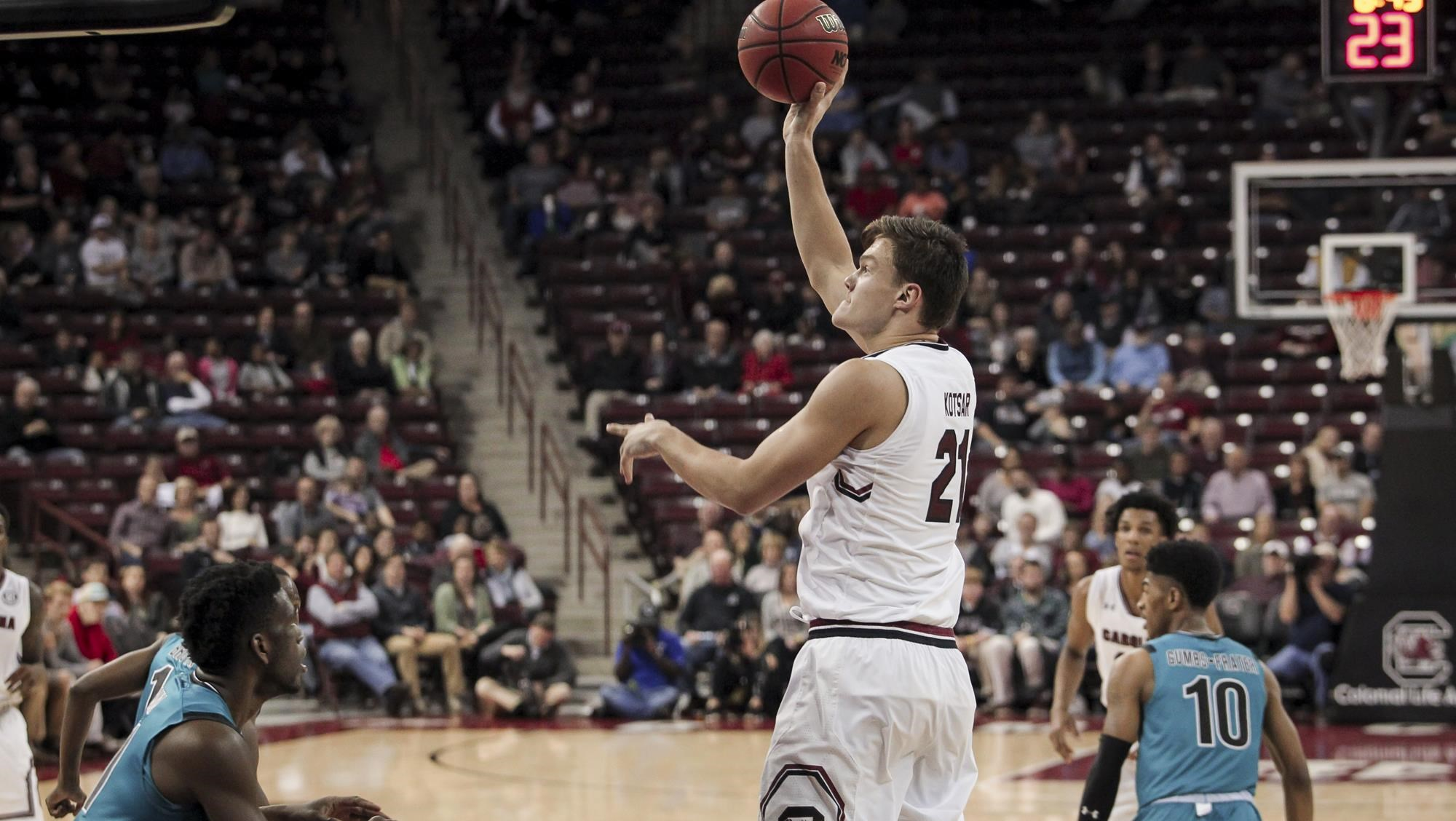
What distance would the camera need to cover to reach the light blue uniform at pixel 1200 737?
4836 mm

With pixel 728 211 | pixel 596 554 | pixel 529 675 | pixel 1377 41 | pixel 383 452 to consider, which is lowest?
pixel 529 675

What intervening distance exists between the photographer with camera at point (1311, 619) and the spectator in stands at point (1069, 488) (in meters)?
2.05

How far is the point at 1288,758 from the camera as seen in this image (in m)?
4.94

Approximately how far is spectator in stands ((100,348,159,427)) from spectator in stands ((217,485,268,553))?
1.95 meters

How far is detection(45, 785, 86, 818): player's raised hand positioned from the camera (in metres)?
4.86

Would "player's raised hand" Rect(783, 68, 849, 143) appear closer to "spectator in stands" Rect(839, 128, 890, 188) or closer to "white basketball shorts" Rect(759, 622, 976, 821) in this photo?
"white basketball shorts" Rect(759, 622, 976, 821)

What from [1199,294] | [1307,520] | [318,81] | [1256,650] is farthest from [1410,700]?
[318,81]

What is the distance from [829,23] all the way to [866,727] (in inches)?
77.5

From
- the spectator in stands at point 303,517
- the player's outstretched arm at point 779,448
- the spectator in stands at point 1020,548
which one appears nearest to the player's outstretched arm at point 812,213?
the player's outstretched arm at point 779,448

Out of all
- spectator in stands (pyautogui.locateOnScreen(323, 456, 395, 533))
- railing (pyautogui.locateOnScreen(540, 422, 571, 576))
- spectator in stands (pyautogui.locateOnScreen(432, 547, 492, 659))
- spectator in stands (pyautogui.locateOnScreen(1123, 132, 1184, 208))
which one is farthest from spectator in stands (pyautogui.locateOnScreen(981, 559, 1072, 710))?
spectator in stands (pyautogui.locateOnScreen(1123, 132, 1184, 208))

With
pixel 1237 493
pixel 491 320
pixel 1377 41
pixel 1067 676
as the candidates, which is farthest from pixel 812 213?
pixel 491 320

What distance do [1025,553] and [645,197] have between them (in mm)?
6553

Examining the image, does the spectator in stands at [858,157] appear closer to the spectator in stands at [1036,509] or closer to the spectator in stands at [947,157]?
the spectator in stands at [947,157]

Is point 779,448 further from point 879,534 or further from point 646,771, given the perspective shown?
point 646,771
